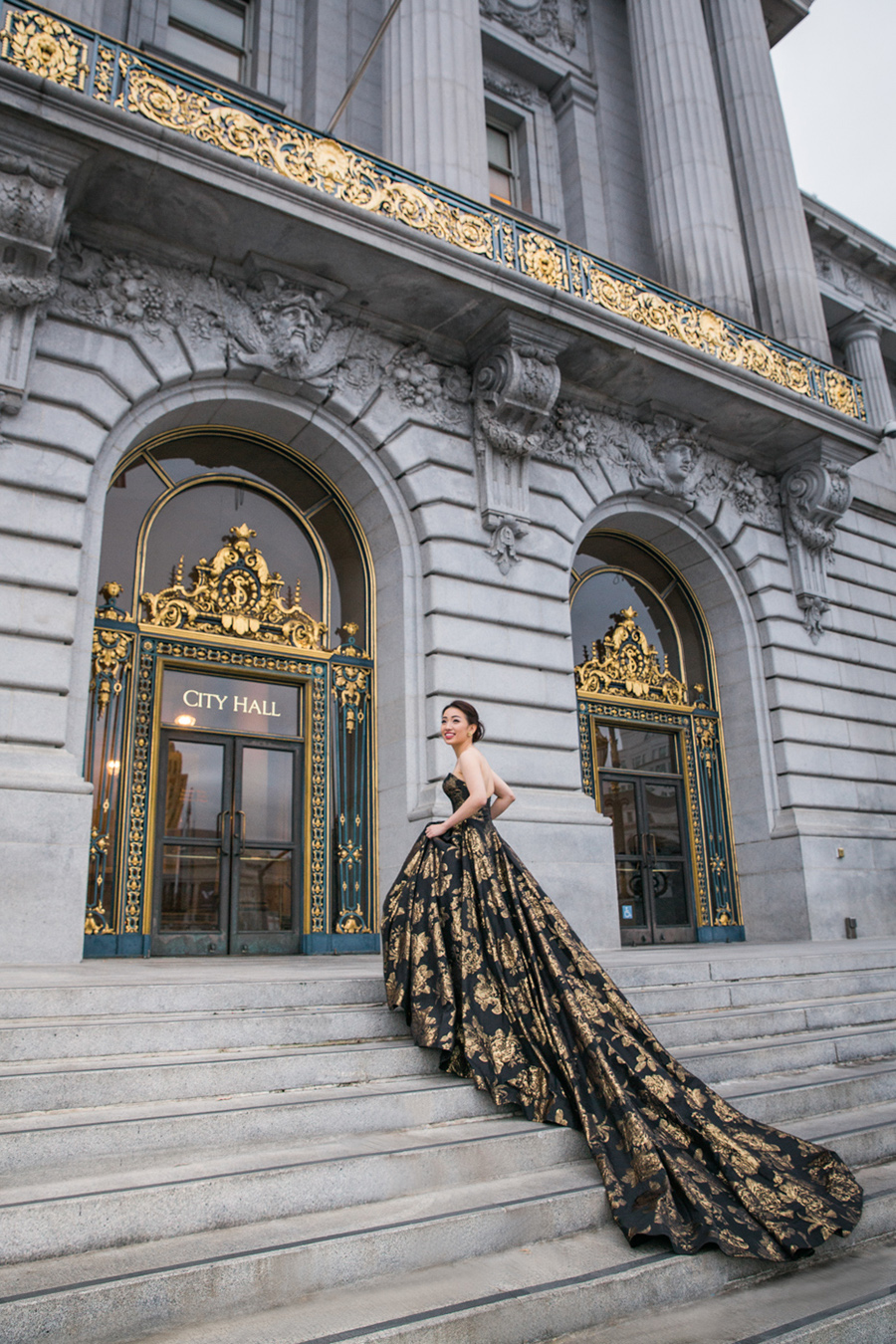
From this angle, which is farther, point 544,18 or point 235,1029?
point 544,18

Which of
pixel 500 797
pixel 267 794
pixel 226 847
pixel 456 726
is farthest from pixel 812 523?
pixel 456 726

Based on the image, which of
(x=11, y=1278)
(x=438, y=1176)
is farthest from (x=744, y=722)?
(x=11, y=1278)

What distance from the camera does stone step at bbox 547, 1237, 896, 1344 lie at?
12.0ft

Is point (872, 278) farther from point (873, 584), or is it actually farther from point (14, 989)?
point (14, 989)

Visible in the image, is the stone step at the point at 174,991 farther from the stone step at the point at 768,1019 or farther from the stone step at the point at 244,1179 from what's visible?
the stone step at the point at 768,1019

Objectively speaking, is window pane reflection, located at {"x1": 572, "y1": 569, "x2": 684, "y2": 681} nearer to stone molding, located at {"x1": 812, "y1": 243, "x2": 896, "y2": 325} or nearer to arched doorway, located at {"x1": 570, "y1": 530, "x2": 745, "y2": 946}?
arched doorway, located at {"x1": 570, "y1": 530, "x2": 745, "y2": 946}

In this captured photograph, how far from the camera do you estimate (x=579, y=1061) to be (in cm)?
515

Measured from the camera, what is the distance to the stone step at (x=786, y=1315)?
3662 mm

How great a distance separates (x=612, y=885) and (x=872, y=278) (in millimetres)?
18608

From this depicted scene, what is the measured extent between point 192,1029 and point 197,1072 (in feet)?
1.68

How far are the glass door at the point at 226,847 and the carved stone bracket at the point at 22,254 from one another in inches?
163

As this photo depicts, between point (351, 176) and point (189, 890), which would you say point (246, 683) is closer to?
point (189, 890)

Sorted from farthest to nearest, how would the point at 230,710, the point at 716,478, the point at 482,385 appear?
Result: the point at 716,478 → the point at 482,385 → the point at 230,710

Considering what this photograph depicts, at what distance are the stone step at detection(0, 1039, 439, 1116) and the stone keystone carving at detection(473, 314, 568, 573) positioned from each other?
308 inches
